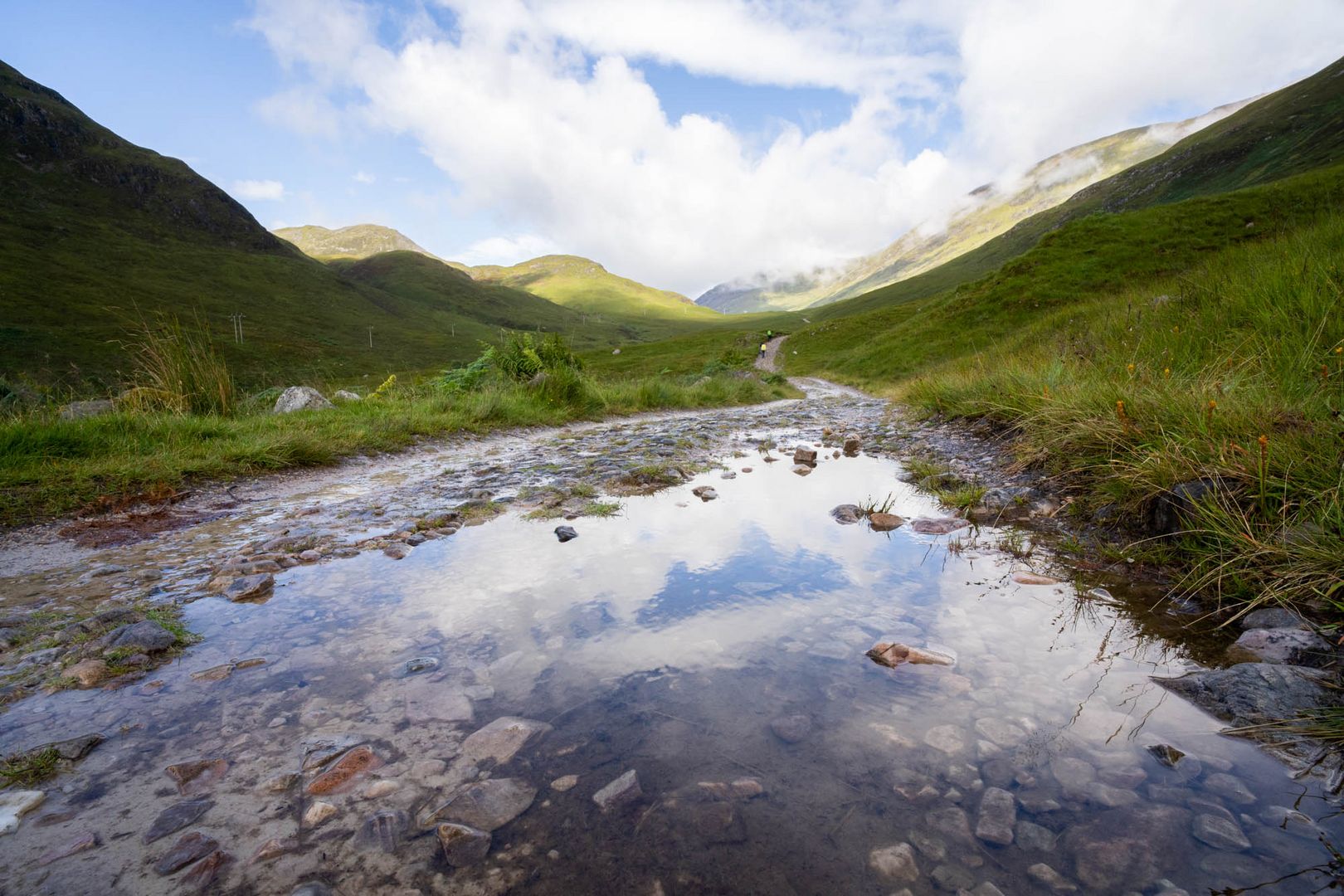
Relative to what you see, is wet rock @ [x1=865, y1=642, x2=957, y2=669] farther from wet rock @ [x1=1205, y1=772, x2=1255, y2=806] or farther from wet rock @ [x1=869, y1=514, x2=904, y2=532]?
wet rock @ [x1=869, y1=514, x2=904, y2=532]

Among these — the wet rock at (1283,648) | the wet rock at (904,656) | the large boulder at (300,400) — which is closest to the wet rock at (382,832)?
the wet rock at (904,656)

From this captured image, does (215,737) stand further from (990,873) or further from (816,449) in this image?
(816,449)

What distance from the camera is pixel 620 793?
1738 millimetres

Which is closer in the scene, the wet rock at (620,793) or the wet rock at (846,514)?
the wet rock at (620,793)

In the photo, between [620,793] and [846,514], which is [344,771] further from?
[846,514]

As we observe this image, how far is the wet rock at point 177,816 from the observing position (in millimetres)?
1557

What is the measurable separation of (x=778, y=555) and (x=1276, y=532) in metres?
Result: 2.45

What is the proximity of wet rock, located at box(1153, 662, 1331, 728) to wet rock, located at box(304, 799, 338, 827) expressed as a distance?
287 cm

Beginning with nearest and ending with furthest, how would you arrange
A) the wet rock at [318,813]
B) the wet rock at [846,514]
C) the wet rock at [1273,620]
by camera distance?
the wet rock at [318,813] → the wet rock at [1273,620] → the wet rock at [846,514]

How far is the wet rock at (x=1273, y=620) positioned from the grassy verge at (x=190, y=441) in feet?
24.9

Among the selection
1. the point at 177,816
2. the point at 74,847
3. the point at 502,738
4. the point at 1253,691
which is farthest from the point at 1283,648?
the point at 74,847

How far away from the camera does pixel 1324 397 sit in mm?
3744

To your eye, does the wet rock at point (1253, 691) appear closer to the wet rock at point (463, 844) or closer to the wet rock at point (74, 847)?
the wet rock at point (463, 844)

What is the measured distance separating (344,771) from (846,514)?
12.8ft
